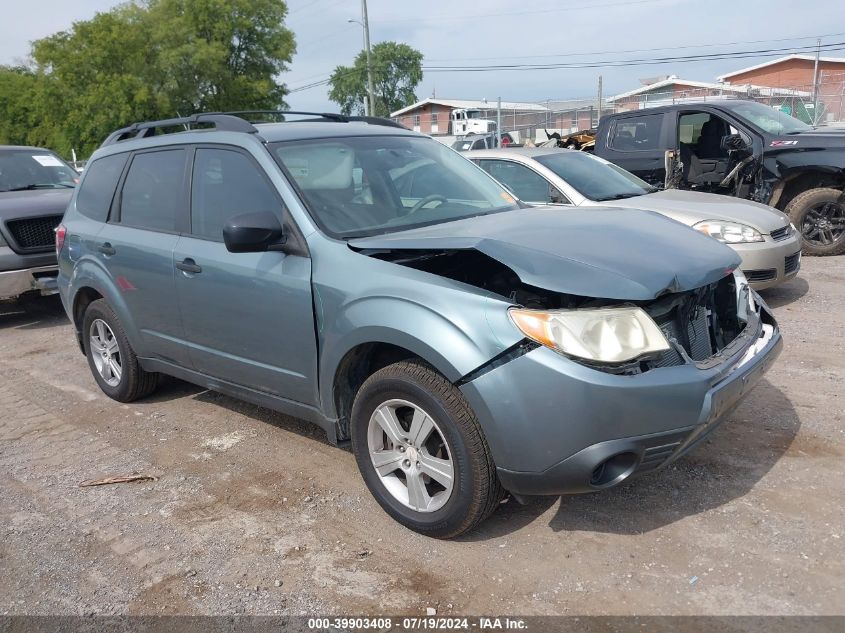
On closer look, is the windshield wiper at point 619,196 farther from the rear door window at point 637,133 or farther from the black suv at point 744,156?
the rear door window at point 637,133

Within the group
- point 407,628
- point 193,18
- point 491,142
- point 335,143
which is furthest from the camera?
point 193,18

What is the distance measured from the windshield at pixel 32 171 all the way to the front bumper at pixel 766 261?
788 centimetres

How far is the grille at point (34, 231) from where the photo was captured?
7.76m

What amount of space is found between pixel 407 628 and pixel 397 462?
778mm

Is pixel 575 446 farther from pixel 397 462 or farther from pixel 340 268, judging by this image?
pixel 340 268

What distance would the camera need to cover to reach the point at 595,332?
2770 mm

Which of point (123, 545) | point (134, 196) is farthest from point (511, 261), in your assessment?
point (134, 196)

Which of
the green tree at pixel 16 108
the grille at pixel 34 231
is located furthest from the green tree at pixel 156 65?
the grille at pixel 34 231

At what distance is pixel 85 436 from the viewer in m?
4.70

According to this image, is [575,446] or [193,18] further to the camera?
[193,18]

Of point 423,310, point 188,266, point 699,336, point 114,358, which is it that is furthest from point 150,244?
point 699,336

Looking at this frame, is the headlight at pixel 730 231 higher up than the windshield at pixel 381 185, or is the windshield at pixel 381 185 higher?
the windshield at pixel 381 185

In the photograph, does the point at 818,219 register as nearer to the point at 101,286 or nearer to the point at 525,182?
the point at 525,182

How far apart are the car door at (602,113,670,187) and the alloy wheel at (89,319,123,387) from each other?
6902 mm
